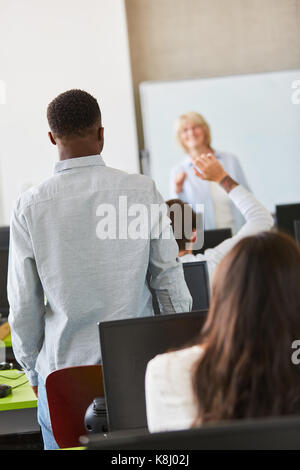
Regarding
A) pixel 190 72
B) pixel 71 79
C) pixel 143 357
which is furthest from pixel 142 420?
pixel 190 72

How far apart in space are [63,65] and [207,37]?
1.34 meters

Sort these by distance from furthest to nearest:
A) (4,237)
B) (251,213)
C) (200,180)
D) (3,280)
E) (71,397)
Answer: (200,180) → (4,237) → (3,280) → (251,213) → (71,397)

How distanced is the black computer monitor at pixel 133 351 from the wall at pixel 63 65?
431 centimetres

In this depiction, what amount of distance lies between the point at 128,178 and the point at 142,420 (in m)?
0.74

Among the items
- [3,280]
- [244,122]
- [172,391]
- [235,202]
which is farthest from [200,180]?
[172,391]

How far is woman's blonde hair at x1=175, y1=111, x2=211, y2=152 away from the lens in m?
5.64

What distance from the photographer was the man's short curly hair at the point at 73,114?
200 cm

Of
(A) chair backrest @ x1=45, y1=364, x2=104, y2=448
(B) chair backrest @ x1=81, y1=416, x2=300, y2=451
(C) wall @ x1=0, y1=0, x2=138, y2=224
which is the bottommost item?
(A) chair backrest @ x1=45, y1=364, x2=104, y2=448

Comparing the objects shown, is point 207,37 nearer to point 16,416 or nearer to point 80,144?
point 16,416

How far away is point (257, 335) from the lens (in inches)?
43.0

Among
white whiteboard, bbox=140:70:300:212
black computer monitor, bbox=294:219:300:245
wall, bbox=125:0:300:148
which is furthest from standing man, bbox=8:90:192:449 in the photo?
wall, bbox=125:0:300:148

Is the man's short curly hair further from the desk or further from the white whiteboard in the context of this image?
the white whiteboard

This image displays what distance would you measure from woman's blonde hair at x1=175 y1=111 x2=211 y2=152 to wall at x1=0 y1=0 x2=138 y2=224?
371mm

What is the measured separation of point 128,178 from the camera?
200 centimetres
